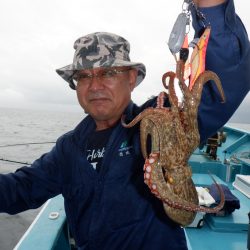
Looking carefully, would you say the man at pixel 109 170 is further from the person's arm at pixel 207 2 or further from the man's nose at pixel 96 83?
the person's arm at pixel 207 2

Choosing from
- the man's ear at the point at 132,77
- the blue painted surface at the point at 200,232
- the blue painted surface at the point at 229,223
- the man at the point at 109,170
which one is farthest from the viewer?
the blue painted surface at the point at 229,223

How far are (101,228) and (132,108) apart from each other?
118 centimetres

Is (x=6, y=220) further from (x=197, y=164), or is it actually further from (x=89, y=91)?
(x=89, y=91)

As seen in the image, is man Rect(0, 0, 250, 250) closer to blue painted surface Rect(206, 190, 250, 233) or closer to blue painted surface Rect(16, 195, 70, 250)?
blue painted surface Rect(16, 195, 70, 250)

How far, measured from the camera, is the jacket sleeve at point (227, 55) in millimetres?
1847

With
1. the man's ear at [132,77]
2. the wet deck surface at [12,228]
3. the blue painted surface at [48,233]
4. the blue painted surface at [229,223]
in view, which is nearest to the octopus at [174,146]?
the man's ear at [132,77]


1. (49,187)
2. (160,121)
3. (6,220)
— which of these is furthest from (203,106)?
(6,220)

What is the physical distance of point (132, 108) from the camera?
2.96m

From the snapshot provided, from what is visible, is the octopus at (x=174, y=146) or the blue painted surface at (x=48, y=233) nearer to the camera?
the octopus at (x=174, y=146)

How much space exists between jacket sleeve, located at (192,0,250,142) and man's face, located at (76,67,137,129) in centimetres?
93

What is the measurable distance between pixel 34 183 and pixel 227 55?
2358 millimetres

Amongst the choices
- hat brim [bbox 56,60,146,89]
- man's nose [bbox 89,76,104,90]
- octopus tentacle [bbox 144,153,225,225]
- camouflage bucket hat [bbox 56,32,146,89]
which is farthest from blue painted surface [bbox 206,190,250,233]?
octopus tentacle [bbox 144,153,225,225]

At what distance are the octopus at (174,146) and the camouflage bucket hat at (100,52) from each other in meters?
0.95

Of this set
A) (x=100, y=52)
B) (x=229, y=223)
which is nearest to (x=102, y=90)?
(x=100, y=52)
